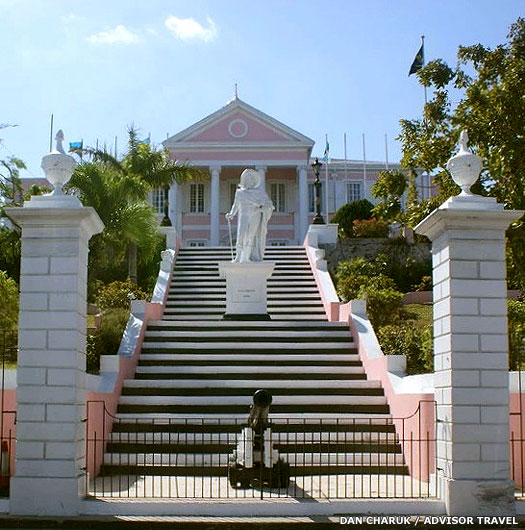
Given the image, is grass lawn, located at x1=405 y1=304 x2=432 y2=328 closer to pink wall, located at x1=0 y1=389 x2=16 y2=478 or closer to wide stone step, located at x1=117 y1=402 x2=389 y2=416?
wide stone step, located at x1=117 y1=402 x2=389 y2=416

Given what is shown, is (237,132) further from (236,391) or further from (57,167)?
(57,167)

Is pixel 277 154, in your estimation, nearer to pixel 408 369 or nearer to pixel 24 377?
pixel 408 369

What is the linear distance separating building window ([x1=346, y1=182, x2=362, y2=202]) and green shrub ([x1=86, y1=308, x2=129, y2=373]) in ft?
89.5

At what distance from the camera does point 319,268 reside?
22.5 metres

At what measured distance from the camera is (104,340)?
638 inches

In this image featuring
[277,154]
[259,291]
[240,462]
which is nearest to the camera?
[240,462]

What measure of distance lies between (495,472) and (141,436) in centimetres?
531

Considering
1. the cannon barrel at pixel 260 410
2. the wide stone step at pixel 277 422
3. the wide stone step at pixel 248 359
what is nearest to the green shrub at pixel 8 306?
the wide stone step at pixel 248 359

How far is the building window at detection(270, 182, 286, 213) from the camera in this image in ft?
135

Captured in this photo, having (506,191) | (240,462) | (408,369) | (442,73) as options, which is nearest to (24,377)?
(240,462)

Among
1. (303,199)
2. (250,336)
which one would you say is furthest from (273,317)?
(303,199)

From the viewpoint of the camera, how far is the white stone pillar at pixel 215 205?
126 ft

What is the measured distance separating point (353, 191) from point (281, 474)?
33592mm

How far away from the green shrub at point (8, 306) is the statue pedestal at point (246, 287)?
4.49 metres
